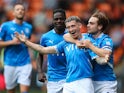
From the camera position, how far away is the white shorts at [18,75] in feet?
46.4

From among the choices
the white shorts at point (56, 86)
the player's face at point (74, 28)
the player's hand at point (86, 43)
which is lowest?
the white shorts at point (56, 86)

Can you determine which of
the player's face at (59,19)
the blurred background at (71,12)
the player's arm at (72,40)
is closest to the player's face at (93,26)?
the player's arm at (72,40)

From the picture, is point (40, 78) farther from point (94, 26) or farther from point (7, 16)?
point (7, 16)

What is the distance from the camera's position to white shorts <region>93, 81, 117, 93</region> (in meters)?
11.0

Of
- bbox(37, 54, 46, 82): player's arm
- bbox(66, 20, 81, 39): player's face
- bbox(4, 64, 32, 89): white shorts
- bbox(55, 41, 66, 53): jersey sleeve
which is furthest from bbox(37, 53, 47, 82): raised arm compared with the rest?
bbox(66, 20, 81, 39): player's face

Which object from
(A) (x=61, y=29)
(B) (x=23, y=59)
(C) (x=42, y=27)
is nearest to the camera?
A: (A) (x=61, y=29)

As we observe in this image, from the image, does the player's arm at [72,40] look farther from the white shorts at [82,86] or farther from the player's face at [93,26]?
the white shorts at [82,86]

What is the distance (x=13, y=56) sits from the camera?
14266 mm

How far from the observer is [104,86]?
36.0 ft

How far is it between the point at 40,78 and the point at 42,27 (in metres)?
8.51

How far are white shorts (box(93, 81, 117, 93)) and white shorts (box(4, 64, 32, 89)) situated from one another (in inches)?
133

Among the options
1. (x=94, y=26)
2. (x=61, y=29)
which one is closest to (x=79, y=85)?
(x=94, y=26)

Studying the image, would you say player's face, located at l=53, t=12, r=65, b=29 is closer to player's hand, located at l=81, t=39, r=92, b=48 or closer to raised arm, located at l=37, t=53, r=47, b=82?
raised arm, located at l=37, t=53, r=47, b=82

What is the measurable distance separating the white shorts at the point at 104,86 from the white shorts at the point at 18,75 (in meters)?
3.39
